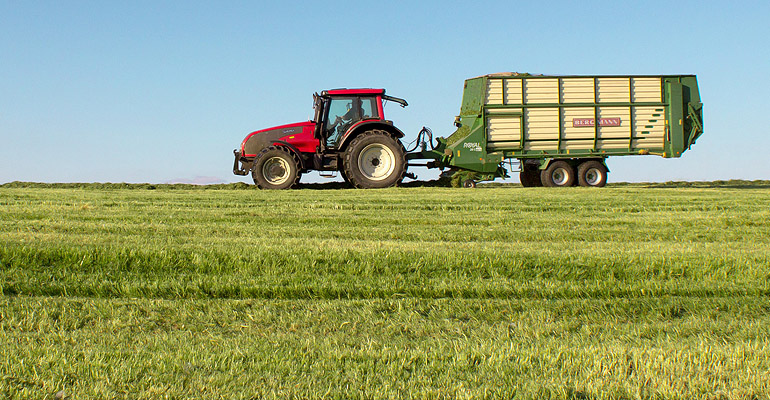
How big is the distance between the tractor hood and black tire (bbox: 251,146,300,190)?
0.49m

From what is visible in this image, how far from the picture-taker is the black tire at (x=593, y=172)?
16.5 m

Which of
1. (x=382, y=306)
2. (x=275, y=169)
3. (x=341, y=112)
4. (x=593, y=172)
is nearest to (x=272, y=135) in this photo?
(x=275, y=169)

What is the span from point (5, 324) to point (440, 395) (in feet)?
9.12

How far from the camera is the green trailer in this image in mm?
16172

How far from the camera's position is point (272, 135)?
1522 cm

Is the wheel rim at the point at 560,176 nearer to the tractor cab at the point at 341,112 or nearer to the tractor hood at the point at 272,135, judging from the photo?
the tractor cab at the point at 341,112

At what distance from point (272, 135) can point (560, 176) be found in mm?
7728

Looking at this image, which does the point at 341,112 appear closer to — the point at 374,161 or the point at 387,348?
the point at 374,161

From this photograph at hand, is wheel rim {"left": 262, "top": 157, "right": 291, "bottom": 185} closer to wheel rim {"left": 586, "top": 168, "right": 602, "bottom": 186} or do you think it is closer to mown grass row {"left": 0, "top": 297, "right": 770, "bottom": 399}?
wheel rim {"left": 586, "top": 168, "right": 602, "bottom": 186}

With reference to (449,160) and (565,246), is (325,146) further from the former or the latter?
(565,246)

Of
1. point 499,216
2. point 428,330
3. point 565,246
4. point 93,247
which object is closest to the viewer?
point 428,330

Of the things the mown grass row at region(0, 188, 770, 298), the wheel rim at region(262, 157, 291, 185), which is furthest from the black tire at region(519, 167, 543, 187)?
the mown grass row at region(0, 188, 770, 298)

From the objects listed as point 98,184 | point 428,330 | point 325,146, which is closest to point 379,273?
point 428,330

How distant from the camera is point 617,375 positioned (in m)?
2.88
